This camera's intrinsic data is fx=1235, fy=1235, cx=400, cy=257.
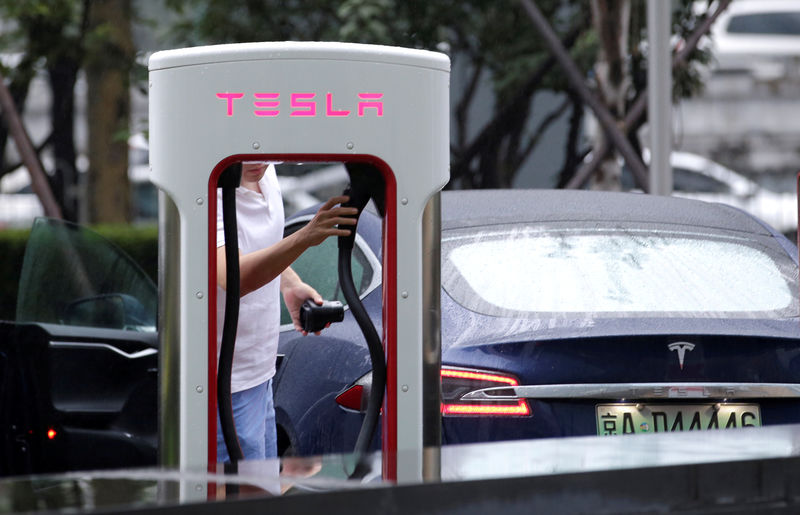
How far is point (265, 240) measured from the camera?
3.28 m

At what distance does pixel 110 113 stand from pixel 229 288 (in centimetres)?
872

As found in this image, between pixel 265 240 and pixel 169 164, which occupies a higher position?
pixel 169 164

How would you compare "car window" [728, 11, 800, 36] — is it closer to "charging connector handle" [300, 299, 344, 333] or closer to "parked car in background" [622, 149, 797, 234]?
"parked car in background" [622, 149, 797, 234]

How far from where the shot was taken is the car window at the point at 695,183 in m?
14.0

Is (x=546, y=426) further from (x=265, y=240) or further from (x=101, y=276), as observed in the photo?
(x=101, y=276)

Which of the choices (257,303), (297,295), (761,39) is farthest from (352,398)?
(761,39)

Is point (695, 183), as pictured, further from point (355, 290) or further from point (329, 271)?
point (355, 290)

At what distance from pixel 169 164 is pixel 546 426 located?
1.28m

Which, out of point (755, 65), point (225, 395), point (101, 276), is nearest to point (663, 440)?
point (225, 395)

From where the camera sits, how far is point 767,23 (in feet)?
60.7

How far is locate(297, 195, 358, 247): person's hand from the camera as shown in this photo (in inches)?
122

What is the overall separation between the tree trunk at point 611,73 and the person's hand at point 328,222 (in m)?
7.62

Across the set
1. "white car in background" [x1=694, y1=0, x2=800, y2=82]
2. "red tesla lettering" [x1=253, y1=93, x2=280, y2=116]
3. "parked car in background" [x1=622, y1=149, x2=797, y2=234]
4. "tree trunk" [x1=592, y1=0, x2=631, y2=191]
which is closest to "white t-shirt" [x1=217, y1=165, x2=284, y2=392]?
"red tesla lettering" [x1=253, y1=93, x2=280, y2=116]

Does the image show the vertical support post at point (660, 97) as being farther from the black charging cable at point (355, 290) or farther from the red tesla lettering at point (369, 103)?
the red tesla lettering at point (369, 103)
